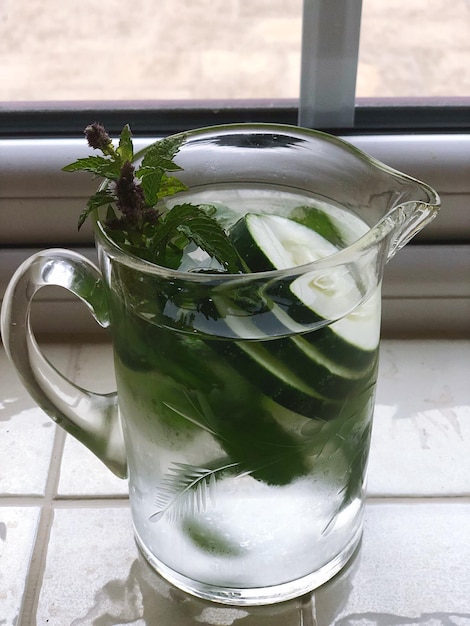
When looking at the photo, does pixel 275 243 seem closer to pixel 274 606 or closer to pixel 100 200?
pixel 100 200

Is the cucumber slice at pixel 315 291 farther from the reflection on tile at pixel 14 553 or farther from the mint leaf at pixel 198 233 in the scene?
the reflection on tile at pixel 14 553

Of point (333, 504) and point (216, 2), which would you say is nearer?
point (333, 504)

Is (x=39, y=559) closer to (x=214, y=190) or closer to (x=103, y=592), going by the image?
(x=103, y=592)

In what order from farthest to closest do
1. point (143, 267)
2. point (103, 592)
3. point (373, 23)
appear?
point (373, 23), point (103, 592), point (143, 267)

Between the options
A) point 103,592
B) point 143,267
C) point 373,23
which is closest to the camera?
point 143,267

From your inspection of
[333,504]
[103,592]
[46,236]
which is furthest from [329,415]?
[46,236]

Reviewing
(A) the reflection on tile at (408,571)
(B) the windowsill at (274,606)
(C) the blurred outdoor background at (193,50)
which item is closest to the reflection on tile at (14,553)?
(B) the windowsill at (274,606)

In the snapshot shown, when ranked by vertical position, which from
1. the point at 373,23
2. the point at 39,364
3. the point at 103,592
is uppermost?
the point at 373,23
